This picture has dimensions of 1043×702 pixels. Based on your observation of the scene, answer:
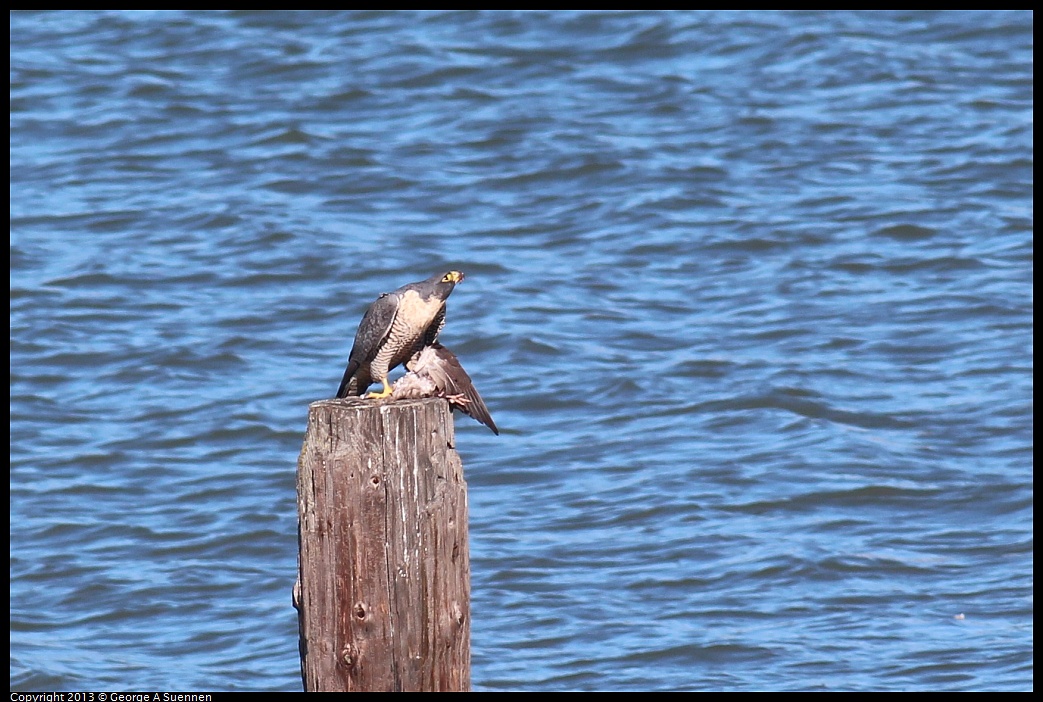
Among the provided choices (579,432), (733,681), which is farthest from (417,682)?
(579,432)

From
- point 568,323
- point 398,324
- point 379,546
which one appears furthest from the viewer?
point 568,323

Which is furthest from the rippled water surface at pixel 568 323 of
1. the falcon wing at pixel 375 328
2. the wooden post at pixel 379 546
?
the wooden post at pixel 379 546

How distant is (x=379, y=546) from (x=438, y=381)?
1.31 meters

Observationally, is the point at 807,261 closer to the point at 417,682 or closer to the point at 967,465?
the point at 967,465

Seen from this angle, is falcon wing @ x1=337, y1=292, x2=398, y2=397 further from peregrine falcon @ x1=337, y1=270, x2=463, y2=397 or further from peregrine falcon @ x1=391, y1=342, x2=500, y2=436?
peregrine falcon @ x1=391, y1=342, x2=500, y2=436

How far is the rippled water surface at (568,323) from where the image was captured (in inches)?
309

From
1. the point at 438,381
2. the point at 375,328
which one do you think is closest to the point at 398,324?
the point at 375,328

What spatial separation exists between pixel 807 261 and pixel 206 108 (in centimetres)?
703

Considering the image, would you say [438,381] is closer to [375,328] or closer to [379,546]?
[375,328]

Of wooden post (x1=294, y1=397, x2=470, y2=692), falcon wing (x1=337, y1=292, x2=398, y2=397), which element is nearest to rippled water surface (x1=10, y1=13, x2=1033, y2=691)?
falcon wing (x1=337, y1=292, x2=398, y2=397)

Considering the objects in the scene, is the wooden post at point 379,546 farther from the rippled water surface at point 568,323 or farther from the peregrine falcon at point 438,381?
the rippled water surface at point 568,323

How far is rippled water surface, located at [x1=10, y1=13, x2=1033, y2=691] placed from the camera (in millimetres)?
7848

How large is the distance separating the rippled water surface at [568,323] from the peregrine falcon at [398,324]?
259 centimetres

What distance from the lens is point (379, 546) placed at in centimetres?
361
